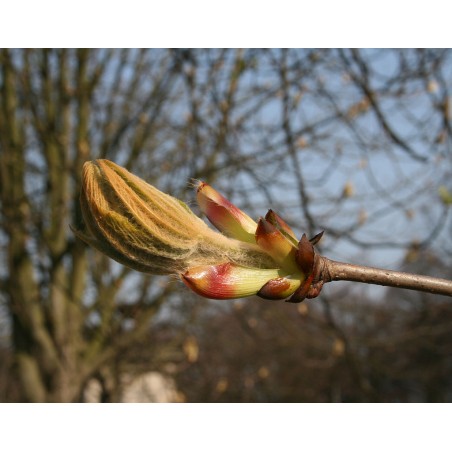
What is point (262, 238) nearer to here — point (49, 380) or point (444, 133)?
point (444, 133)

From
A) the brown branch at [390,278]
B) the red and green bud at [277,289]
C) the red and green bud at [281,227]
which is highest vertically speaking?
the red and green bud at [281,227]

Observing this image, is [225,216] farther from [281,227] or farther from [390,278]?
[390,278]

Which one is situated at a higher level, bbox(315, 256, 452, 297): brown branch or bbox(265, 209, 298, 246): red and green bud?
bbox(265, 209, 298, 246): red and green bud

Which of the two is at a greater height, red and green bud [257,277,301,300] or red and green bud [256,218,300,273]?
red and green bud [256,218,300,273]

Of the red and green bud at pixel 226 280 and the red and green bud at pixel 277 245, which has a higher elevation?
the red and green bud at pixel 277 245

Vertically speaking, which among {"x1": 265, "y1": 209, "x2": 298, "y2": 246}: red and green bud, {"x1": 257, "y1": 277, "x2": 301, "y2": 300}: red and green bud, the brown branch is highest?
{"x1": 265, "y1": 209, "x2": 298, "y2": 246}: red and green bud

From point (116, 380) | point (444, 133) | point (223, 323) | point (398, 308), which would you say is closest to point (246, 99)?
Answer: point (444, 133)
